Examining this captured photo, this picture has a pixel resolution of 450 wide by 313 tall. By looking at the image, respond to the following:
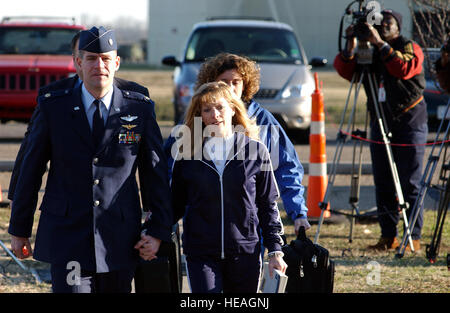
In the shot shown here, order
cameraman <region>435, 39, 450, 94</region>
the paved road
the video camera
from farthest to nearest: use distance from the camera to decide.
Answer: the paved road
the video camera
cameraman <region>435, 39, 450, 94</region>

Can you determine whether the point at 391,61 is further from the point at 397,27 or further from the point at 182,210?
the point at 182,210

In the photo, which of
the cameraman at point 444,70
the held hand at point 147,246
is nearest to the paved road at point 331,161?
the cameraman at point 444,70

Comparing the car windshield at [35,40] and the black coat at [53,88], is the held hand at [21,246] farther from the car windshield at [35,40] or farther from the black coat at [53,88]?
the car windshield at [35,40]

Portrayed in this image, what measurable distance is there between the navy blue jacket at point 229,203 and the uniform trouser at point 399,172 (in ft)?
10.2

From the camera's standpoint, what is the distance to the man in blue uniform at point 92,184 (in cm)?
368

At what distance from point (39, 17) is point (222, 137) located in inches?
451

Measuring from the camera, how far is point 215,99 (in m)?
4.02

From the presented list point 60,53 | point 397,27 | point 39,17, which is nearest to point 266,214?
point 397,27

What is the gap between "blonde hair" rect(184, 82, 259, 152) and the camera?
13.3ft

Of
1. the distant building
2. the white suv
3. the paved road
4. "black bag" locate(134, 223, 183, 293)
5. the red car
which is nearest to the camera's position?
"black bag" locate(134, 223, 183, 293)

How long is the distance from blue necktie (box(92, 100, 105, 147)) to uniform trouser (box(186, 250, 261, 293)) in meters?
0.76

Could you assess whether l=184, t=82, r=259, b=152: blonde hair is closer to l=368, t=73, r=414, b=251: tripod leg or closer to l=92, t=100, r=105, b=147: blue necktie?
l=92, t=100, r=105, b=147: blue necktie

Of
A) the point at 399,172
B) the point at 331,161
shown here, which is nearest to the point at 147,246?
the point at 399,172

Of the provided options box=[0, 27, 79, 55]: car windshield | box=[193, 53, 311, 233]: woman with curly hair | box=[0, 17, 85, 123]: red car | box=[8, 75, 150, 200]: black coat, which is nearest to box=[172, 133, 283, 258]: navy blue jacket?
box=[193, 53, 311, 233]: woman with curly hair
